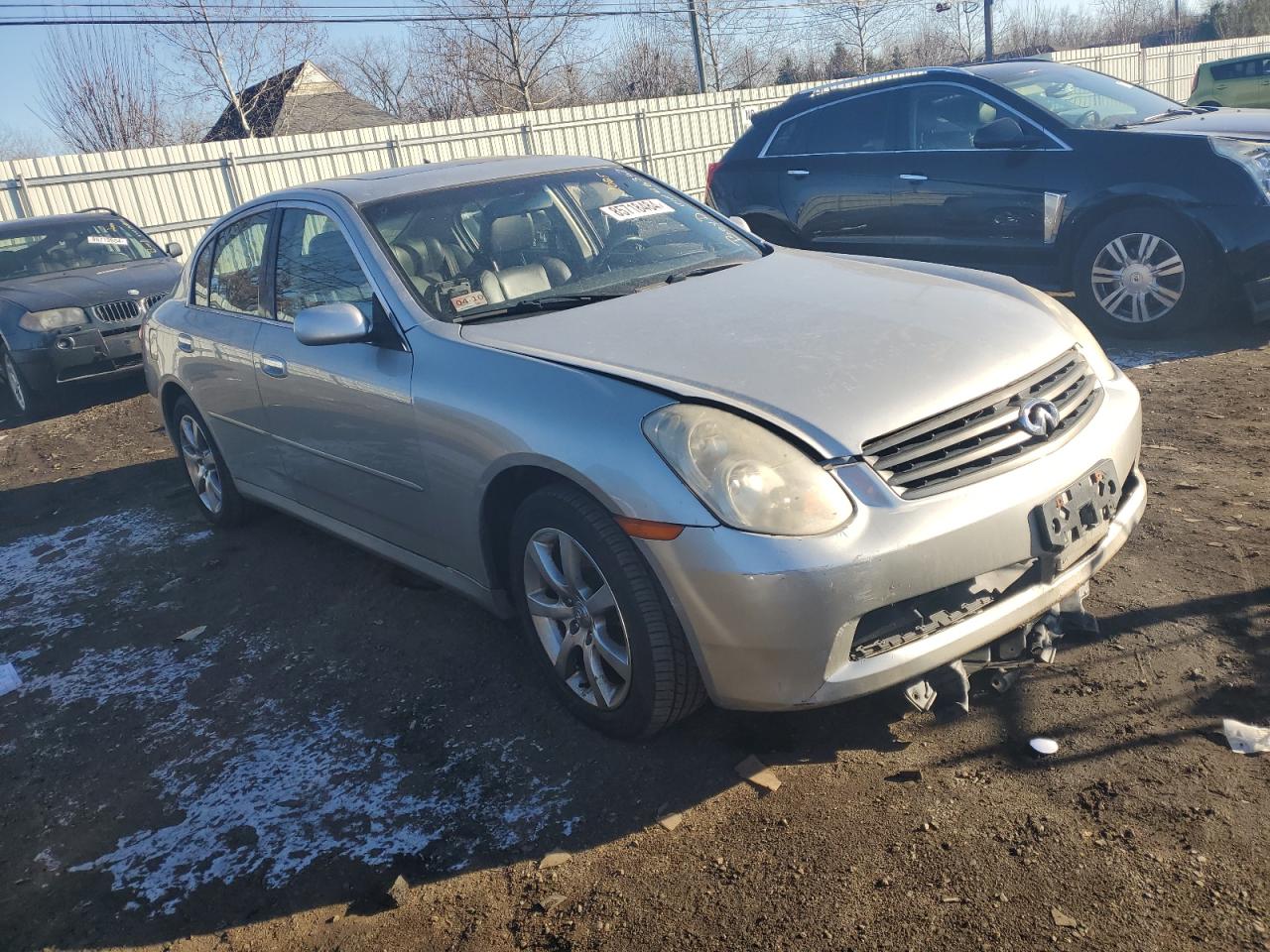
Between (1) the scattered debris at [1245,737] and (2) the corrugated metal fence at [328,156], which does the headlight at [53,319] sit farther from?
(1) the scattered debris at [1245,737]

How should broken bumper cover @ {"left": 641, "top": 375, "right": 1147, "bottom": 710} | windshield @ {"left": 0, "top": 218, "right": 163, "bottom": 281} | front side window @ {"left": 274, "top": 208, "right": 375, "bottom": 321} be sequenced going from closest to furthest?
broken bumper cover @ {"left": 641, "top": 375, "right": 1147, "bottom": 710} → front side window @ {"left": 274, "top": 208, "right": 375, "bottom": 321} → windshield @ {"left": 0, "top": 218, "right": 163, "bottom": 281}

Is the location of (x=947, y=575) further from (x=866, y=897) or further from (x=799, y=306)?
(x=799, y=306)

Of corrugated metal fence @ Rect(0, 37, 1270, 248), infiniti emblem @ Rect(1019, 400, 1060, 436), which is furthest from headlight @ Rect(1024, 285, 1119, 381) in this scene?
corrugated metal fence @ Rect(0, 37, 1270, 248)

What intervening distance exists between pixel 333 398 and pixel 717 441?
188 cm

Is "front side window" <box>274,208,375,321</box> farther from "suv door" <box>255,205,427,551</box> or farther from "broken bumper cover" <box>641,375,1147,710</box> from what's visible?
"broken bumper cover" <box>641,375,1147,710</box>

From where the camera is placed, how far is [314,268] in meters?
4.35

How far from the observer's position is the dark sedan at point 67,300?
9.17 meters

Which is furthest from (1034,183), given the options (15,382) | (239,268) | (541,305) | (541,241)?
(15,382)

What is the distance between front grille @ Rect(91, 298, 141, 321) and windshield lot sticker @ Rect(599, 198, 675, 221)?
21.6 ft

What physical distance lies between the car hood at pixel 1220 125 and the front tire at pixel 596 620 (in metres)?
5.56

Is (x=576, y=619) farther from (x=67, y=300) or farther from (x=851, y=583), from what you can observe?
(x=67, y=300)

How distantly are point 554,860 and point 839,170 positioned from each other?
6.61 metres

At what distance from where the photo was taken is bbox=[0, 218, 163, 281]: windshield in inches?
398

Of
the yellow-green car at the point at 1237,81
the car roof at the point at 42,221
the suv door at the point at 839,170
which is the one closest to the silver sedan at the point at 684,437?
the suv door at the point at 839,170
